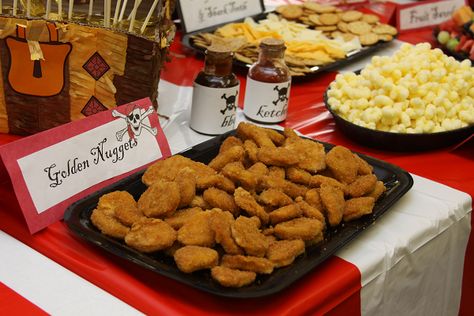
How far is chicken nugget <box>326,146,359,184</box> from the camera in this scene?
110 centimetres

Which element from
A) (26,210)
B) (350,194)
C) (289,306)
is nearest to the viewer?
(289,306)

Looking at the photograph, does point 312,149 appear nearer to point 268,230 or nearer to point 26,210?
point 268,230

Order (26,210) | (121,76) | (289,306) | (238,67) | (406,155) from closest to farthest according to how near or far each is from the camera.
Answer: (289,306) → (26,210) → (121,76) → (406,155) → (238,67)

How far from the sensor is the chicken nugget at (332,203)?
983 millimetres

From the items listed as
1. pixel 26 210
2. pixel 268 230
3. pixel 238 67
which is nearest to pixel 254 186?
pixel 268 230

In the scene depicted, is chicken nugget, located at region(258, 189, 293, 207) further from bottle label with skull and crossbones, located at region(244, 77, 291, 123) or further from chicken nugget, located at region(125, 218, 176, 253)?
bottle label with skull and crossbones, located at region(244, 77, 291, 123)

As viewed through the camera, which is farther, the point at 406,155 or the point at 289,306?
the point at 406,155

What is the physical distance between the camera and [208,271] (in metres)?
0.85

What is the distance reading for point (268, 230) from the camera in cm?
94

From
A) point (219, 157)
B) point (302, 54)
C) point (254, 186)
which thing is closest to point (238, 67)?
point (302, 54)

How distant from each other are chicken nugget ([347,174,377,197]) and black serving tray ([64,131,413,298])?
0.03 metres

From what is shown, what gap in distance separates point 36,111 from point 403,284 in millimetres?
782

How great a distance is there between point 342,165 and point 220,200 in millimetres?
266

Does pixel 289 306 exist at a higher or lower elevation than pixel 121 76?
lower
